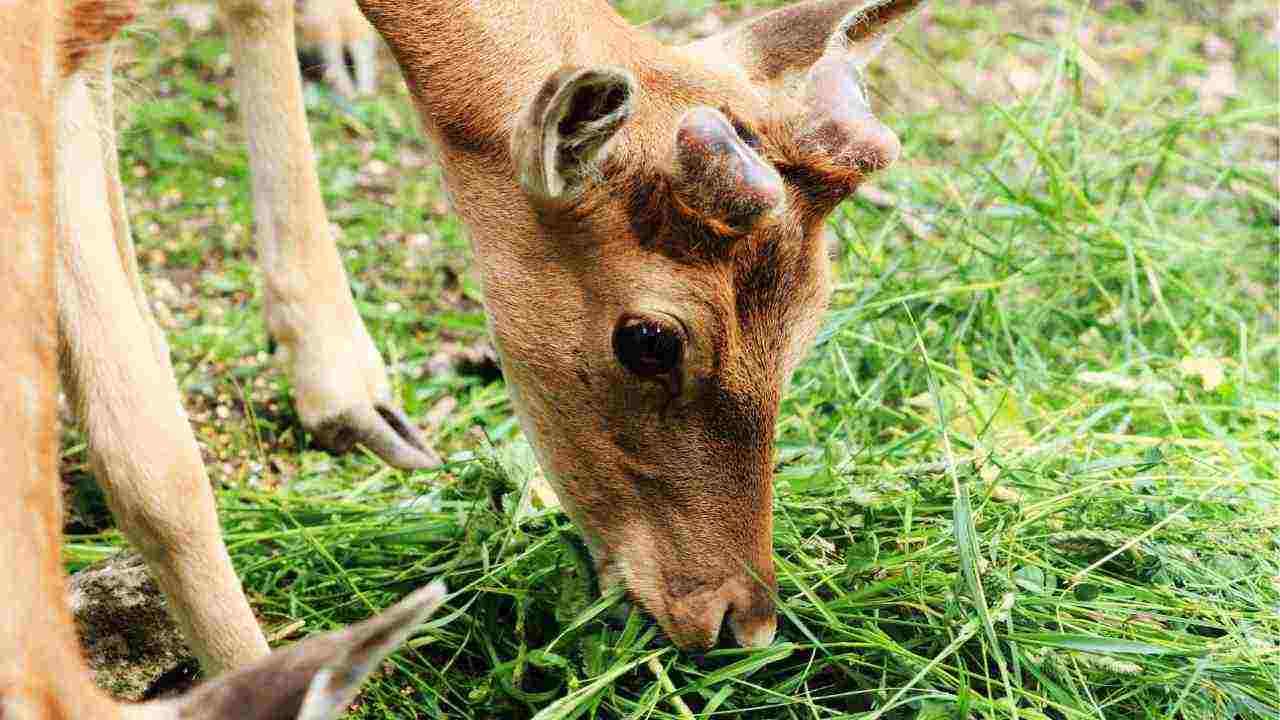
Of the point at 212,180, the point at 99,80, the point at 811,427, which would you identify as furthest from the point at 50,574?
the point at 212,180

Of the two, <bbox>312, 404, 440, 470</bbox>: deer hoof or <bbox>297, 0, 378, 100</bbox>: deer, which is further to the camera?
<bbox>297, 0, 378, 100</bbox>: deer

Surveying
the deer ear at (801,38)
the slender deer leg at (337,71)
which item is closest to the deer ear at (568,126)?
the deer ear at (801,38)

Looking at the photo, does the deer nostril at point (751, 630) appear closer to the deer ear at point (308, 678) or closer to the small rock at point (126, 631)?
the small rock at point (126, 631)

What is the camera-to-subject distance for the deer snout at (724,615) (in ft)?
10.4

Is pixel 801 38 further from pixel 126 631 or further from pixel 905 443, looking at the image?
pixel 126 631

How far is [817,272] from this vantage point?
319 cm

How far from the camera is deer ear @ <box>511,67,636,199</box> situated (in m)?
2.81

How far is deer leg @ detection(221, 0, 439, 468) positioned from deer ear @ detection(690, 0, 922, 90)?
1722mm

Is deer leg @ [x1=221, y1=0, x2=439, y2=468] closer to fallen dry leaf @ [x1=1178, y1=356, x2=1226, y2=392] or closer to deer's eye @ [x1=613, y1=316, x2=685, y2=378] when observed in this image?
deer's eye @ [x1=613, y1=316, x2=685, y2=378]

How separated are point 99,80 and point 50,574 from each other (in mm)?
2085

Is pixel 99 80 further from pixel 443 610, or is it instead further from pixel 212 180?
pixel 212 180

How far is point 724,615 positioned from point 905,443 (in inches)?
40.7

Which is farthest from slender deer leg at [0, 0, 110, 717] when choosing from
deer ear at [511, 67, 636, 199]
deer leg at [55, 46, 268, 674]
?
deer leg at [55, 46, 268, 674]

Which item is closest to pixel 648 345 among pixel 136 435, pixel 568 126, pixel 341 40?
pixel 568 126
